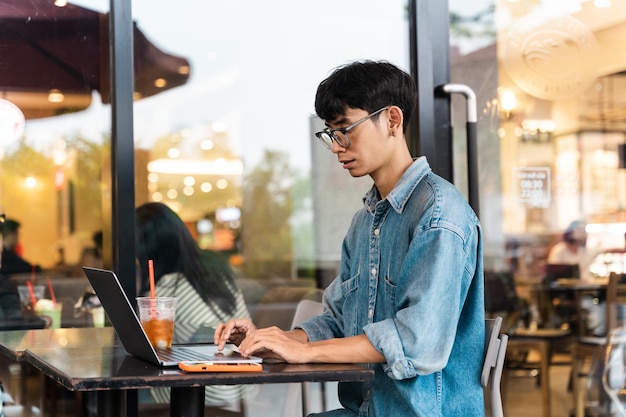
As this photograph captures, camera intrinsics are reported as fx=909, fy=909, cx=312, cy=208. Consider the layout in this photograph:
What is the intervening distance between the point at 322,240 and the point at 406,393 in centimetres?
255

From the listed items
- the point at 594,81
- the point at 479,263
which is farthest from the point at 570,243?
the point at 479,263

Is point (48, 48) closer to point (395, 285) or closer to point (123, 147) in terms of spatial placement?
point (123, 147)

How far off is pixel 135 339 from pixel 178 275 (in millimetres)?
1597

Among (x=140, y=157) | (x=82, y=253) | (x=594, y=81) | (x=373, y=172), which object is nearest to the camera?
(x=373, y=172)

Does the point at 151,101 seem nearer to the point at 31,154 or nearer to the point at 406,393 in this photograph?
the point at 31,154

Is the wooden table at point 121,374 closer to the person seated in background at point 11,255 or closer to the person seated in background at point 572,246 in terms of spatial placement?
the person seated in background at point 11,255

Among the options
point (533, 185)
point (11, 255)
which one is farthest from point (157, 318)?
point (533, 185)

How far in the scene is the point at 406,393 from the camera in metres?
1.72

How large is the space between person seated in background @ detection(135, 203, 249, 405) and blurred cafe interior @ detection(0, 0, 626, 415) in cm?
17

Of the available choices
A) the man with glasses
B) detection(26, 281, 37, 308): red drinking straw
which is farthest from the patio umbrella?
the man with glasses

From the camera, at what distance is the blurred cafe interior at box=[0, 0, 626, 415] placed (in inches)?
126

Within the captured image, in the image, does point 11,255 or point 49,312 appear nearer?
point 49,312

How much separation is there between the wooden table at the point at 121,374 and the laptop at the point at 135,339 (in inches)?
1.0

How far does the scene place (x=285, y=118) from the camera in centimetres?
441
